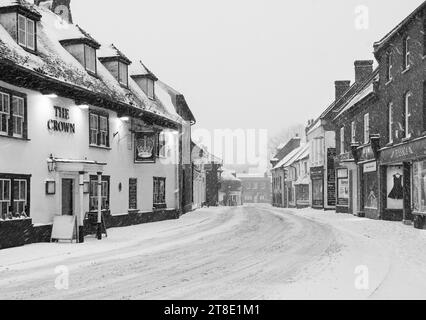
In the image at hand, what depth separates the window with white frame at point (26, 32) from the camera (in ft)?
64.6

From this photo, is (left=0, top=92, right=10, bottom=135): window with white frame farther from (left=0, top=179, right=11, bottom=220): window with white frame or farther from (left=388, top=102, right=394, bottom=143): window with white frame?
(left=388, top=102, right=394, bottom=143): window with white frame

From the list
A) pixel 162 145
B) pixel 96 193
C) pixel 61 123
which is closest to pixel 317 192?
pixel 162 145

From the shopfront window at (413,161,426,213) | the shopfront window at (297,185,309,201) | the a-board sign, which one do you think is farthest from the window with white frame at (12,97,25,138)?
the shopfront window at (297,185,309,201)

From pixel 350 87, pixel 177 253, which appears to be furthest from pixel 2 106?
pixel 350 87

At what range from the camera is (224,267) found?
12695 millimetres

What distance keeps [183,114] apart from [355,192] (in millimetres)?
13719

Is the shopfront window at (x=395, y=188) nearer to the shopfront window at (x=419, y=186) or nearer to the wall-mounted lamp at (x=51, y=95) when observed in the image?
the shopfront window at (x=419, y=186)

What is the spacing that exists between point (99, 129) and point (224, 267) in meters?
13.9

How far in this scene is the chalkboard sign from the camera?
28750 millimetres

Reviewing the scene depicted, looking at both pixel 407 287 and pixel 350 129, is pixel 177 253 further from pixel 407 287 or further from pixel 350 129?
pixel 350 129

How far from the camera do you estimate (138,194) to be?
29.6m

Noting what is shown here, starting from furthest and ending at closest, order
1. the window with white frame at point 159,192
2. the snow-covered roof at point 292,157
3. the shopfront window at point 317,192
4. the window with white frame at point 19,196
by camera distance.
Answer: the snow-covered roof at point 292,157 < the shopfront window at point 317,192 < the window with white frame at point 159,192 < the window with white frame at point 19,196

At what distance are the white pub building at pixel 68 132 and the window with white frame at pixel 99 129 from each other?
0.14 feet

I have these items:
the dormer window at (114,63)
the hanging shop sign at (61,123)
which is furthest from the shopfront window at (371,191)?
the hanging shop sign at (61,123)
